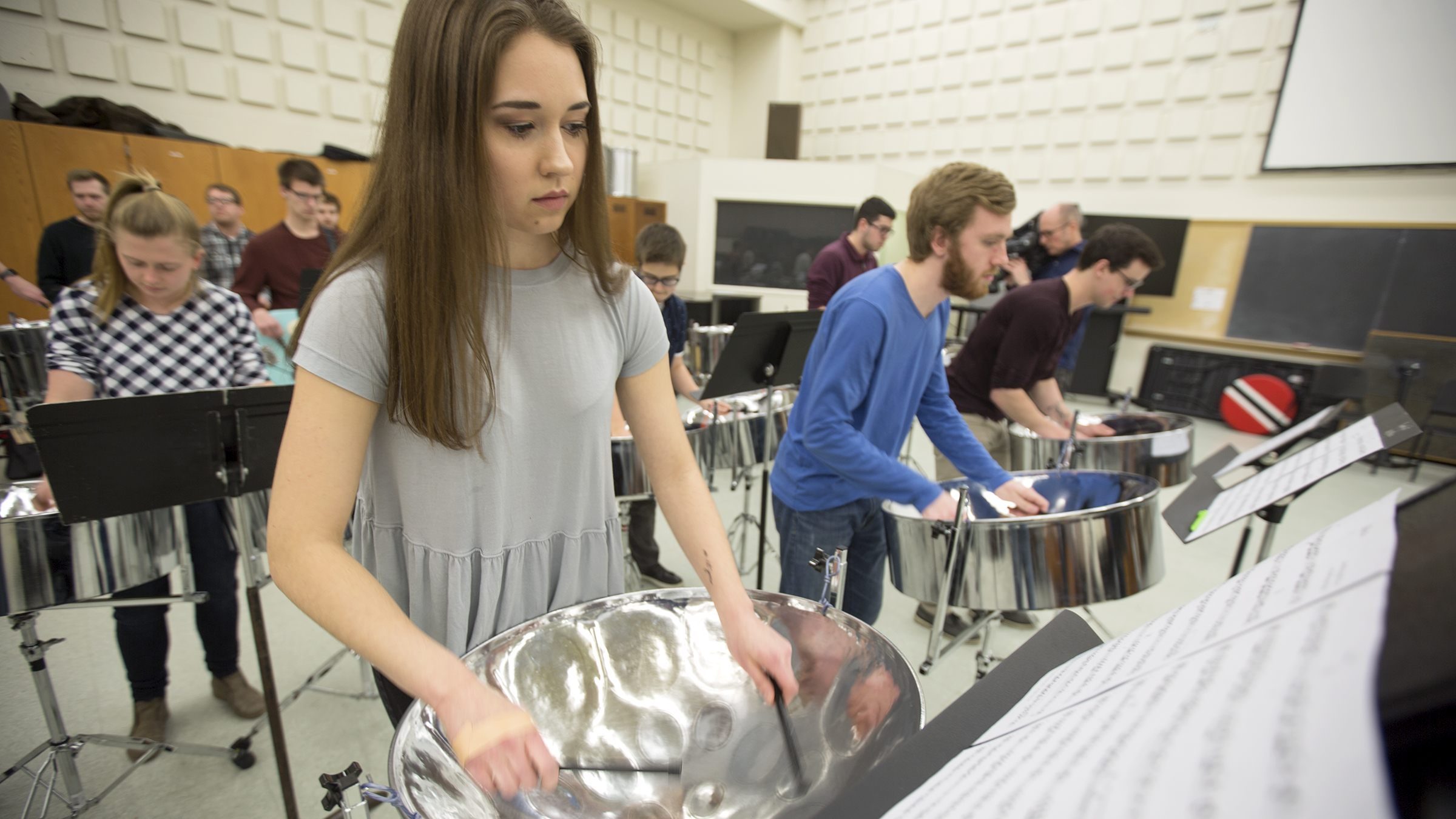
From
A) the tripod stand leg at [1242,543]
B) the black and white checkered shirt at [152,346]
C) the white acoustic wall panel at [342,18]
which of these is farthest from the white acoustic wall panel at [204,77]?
the tripod stand leg at [1242,543]

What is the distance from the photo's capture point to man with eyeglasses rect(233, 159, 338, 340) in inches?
97.3

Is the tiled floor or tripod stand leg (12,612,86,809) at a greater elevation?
tripod stand leg (12,612,86,809)

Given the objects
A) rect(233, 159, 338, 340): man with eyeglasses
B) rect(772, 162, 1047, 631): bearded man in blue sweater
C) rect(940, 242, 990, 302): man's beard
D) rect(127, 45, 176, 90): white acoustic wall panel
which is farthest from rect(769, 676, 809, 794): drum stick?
rect(127, 45, 176, 90): white acoustic wall panel

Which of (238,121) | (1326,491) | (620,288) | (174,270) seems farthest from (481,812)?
(238,121)

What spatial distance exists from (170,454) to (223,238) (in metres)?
2.68

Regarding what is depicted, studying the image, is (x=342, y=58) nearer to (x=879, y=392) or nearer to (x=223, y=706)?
(x=223, y=706)

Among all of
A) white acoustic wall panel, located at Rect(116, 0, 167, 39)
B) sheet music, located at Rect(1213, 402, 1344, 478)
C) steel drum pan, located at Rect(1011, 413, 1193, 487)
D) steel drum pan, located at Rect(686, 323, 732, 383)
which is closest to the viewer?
sheet music, located at Rect(1213, 402, 1344, 478)

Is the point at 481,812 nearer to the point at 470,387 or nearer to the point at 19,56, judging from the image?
the point at 470,387

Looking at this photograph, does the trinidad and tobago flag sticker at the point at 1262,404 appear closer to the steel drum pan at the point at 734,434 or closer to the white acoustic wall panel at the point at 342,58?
the steel drum pan at the point at 734,434

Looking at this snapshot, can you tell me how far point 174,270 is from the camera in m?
1.31

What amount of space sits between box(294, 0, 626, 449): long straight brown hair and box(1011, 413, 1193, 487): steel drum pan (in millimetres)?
1563

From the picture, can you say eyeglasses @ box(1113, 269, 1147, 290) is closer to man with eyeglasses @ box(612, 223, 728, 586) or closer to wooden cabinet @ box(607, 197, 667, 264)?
man with eyeglasses @ box(612, 223, 728, 586)

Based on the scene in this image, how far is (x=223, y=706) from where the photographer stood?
1542 mm

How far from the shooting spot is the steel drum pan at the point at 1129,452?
1690mm
